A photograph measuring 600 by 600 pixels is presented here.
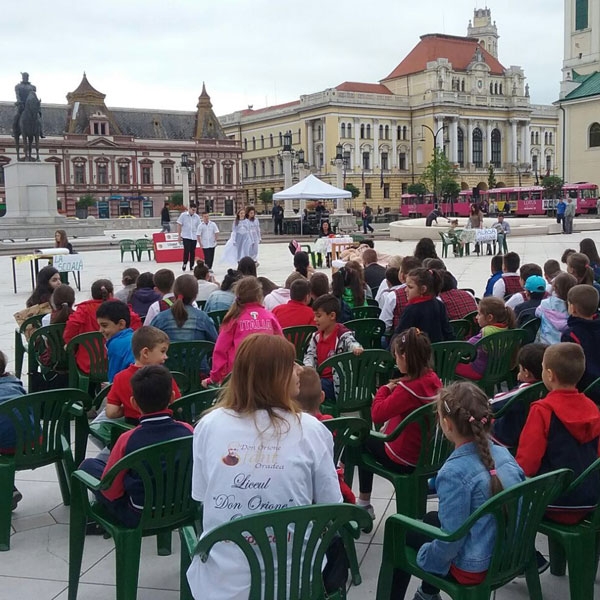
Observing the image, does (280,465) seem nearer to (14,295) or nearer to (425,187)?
(14,295)

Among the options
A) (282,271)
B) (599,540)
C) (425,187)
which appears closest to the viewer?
(599,540)

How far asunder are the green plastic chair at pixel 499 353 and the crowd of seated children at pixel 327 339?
98 cm

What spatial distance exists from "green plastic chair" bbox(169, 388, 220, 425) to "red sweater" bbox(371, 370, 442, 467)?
90cm

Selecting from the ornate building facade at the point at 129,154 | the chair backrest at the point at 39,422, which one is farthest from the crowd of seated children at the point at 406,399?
the ornate building facade at the point at 129,154

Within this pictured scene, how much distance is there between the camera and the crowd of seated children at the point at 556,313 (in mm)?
6062

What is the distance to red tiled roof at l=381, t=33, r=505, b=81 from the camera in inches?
3775

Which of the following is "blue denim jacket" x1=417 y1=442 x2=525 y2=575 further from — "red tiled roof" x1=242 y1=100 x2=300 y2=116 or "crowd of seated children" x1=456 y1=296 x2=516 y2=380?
"red tiled roof" x1=242 y1=100 x2=300 y2=116

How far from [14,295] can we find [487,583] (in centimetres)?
1449

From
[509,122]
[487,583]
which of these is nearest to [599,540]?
[487,583]

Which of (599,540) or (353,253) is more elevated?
(353,253)

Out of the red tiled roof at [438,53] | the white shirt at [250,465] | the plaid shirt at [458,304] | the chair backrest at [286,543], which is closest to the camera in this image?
the chair backrest at [286,543]

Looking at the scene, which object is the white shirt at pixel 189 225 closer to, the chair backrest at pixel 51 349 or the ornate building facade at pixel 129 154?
the chair backrest at pixel 51 349

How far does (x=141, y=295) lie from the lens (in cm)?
761

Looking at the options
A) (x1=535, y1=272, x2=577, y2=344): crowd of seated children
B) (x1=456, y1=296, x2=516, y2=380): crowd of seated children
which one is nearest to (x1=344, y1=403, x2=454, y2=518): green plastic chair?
(x1=456, y1=296, x2=516, y2=380): crowd of seated children
